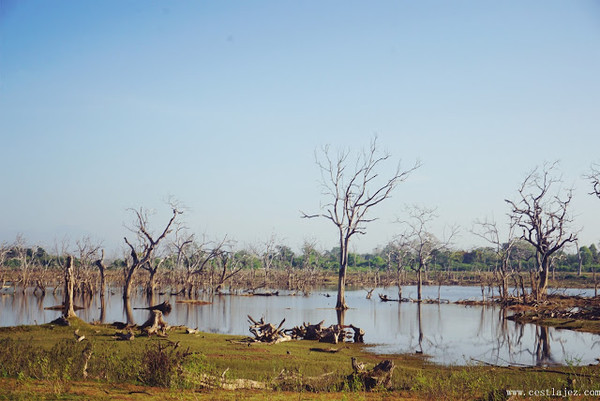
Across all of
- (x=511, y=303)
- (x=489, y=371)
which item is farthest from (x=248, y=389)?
(x=511, y=303)

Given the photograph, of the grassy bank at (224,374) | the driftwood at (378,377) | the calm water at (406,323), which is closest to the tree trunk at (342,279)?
the calm water at (406,323)

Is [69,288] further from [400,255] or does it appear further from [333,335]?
[400,255]

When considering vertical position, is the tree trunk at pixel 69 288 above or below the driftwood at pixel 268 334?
above

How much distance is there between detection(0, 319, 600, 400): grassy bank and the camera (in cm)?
1256

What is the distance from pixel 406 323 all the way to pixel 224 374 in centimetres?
2063

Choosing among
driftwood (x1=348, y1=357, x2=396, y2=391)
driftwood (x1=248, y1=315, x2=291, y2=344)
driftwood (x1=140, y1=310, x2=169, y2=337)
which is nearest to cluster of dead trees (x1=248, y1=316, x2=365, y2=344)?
driftwood (x1=248, y1=315, x2=291, y2=344)

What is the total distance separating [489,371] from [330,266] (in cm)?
8571

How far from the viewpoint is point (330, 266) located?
103000 mm

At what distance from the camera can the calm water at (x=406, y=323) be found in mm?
22438

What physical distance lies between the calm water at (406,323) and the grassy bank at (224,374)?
5.84ft

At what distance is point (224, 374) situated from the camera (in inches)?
533

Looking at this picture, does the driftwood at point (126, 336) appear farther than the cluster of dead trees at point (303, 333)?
No

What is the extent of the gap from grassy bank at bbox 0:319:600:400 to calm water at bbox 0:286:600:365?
70.1 inches

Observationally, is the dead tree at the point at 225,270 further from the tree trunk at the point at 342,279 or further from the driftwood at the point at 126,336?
the driftwood at the point at 126,336
